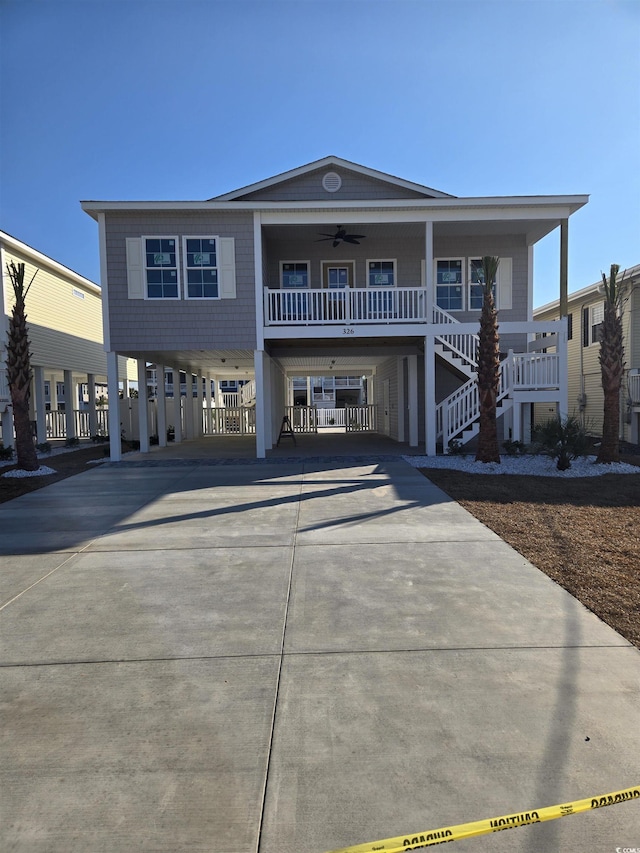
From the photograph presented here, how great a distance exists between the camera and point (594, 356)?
19062 mm

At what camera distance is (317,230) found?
1441 cm

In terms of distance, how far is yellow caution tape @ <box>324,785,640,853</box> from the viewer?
1855 mm

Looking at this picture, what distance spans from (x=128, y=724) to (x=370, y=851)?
4.53 feet

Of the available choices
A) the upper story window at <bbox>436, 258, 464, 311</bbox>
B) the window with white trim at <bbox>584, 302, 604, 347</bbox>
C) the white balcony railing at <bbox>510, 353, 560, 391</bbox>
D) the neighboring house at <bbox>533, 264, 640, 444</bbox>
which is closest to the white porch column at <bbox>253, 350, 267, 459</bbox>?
the upper story window at <bbox>436, 258, 464, 311</bbox>

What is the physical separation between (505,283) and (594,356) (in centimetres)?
636

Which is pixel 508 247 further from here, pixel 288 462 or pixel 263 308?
pixel 288 462

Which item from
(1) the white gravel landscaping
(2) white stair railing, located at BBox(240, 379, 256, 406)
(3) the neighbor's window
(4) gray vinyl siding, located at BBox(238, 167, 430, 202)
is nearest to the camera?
(1) the white gravel landscaping

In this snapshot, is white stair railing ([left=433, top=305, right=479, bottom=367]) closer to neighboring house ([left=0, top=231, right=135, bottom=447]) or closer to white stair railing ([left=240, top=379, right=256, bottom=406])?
neighboring house ([left=0, top=231, right=135, bottom=447])

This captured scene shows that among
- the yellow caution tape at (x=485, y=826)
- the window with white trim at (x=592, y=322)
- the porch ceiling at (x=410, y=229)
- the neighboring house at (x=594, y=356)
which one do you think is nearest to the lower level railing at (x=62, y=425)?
the porch ceiling at (x=410, y=229)

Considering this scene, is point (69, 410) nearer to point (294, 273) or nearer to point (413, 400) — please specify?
point (294, 273)

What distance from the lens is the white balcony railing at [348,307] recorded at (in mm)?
13242

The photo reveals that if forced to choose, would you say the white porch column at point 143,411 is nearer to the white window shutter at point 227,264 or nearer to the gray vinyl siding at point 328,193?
the white window shutter at point 227,264

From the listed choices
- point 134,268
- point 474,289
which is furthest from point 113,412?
point 474,289

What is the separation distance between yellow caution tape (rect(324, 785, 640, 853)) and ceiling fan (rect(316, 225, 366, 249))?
13.4m
